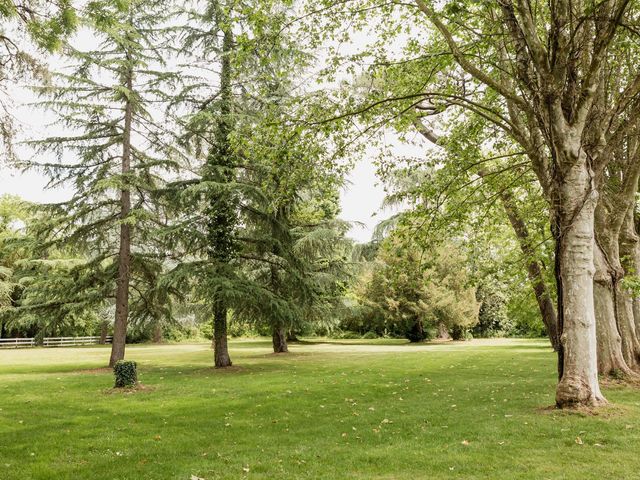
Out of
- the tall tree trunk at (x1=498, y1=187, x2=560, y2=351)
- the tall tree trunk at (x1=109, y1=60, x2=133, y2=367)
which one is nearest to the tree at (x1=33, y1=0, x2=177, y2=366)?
the tall tree trunk at (x1=109, y1=60, x2=133, y2=367)

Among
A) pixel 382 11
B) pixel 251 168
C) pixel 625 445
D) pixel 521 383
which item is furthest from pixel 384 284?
pixel 625 445

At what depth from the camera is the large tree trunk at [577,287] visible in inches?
329

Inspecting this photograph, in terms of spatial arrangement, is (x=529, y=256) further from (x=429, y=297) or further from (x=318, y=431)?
(x=429, y=297)

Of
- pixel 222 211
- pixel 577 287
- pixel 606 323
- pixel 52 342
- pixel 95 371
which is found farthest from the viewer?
pixel 52 342

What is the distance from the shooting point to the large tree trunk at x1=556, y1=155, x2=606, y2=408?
8359 millimetres

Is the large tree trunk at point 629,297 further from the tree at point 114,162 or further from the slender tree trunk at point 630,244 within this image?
the tree at point 114,162

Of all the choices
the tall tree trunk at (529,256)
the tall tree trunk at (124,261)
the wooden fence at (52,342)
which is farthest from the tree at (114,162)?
the wooden fence at (52,342)

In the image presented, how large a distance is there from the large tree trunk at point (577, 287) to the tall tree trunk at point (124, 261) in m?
15.9

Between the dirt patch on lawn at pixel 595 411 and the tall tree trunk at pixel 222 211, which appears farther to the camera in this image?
the tall tree trunk at pixel 222 211

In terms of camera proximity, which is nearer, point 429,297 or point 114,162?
point 114,162

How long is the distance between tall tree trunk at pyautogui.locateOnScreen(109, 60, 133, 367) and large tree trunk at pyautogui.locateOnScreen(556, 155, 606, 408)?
1586cm

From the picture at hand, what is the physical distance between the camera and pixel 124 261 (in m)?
19.6

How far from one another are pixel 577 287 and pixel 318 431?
200 inches

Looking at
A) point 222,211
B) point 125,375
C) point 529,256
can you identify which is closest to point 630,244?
point 529,256
